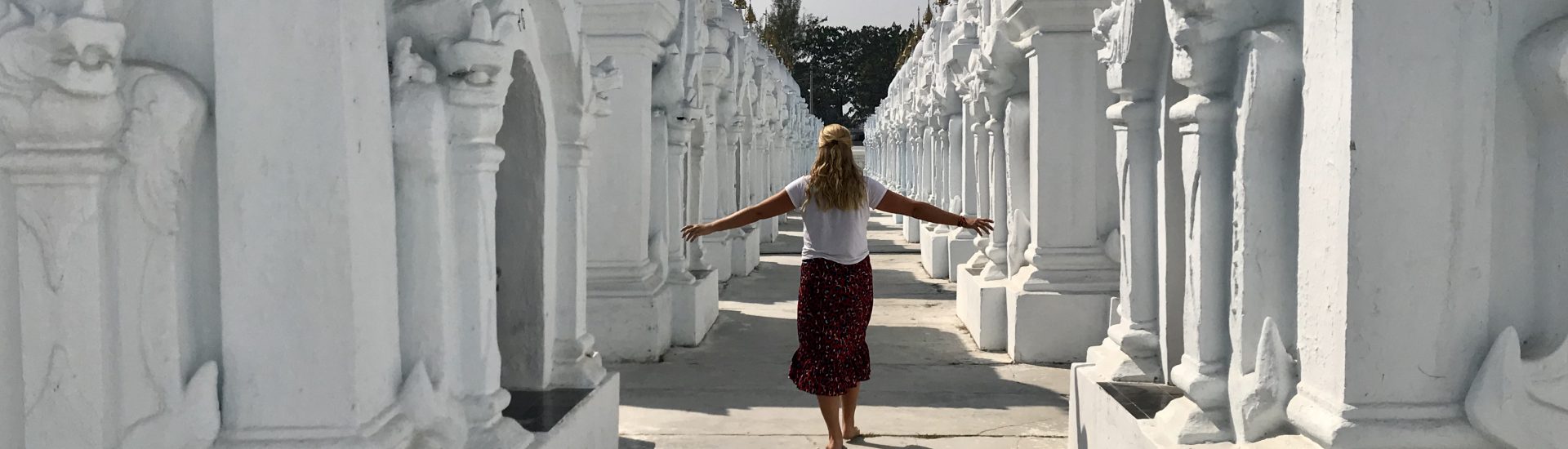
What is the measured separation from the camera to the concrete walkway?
199 inches

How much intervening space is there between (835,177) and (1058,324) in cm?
271

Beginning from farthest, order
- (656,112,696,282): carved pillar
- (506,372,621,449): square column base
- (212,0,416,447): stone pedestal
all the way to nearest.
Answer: (656,112,696,282): carved pillar
(506,372,621,449): square column base
(212,0,416,447): stone pedestal

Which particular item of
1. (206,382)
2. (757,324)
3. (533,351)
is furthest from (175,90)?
(757,324)

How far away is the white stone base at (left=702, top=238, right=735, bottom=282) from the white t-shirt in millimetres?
6370

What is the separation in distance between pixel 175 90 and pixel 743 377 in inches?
165

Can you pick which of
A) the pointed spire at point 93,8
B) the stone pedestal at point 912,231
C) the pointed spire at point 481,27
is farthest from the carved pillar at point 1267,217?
the stone pedestal at point 912,231

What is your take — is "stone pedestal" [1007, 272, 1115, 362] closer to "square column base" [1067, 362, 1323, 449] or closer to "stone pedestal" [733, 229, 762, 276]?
"square column base" [1067, 362, 1323, 449]

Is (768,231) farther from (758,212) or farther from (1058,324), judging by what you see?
(758,212)

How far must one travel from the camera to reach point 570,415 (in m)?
3.88

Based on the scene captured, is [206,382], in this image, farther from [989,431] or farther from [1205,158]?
[989,431]

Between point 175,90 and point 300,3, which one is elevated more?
point 300,3

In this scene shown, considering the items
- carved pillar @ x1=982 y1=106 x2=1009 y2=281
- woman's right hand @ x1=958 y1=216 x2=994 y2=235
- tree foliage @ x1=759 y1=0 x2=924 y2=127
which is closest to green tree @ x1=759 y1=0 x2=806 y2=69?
tree foliage @ x1=759 y1=0 x2=924 y2=127

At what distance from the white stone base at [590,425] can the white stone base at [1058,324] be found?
2786mm

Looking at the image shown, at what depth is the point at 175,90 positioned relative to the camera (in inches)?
101
